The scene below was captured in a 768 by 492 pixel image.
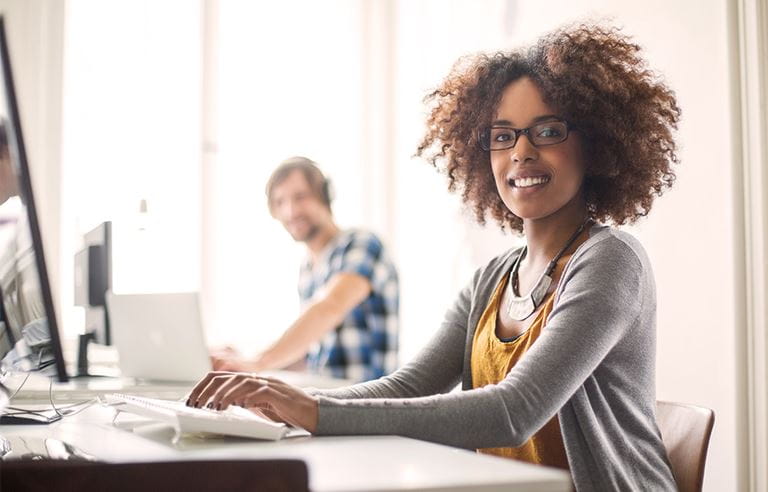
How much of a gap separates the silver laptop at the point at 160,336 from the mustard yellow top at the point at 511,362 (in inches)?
34.6

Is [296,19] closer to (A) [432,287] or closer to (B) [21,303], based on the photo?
(A) [432,287]

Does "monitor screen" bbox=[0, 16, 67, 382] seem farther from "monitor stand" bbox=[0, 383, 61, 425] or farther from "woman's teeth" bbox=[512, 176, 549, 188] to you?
"woman's teeth" bbox=[512, 176, 549, 188]

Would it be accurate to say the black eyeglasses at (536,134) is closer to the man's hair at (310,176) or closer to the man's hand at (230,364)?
the man's hand at (230,364)

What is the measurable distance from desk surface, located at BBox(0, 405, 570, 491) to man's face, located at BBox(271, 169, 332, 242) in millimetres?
1798

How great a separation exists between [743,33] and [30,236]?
1.67 meters

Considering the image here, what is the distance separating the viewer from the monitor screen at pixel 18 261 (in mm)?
1204

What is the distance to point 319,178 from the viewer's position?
3148 millimetres

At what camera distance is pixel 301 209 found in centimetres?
312

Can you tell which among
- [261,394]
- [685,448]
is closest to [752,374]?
[685,448]

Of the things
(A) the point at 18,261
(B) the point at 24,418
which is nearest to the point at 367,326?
(B) the point at 24,418

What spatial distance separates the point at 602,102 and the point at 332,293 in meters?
1.43

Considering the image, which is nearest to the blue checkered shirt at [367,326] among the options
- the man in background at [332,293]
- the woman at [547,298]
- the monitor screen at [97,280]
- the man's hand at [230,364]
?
the man in background at [332,293]

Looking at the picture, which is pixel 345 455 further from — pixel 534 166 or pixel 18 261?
pixel 534 166

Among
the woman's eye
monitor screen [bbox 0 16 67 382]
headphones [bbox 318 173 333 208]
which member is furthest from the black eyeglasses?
headphones [bbox 318 173 333 208]
